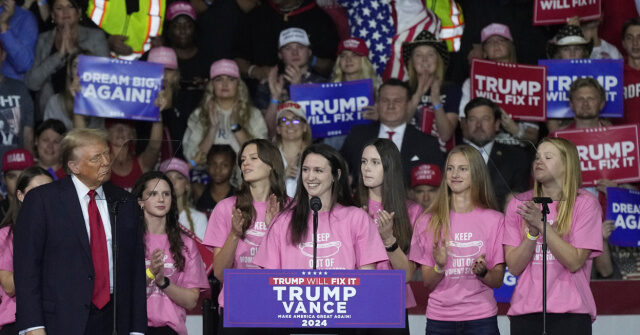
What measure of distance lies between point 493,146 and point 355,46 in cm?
174

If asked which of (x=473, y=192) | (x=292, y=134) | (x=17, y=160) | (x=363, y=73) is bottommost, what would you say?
(x=473, y=192)

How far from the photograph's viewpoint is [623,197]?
8.88 meters

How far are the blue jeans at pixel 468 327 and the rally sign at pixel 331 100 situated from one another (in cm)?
372

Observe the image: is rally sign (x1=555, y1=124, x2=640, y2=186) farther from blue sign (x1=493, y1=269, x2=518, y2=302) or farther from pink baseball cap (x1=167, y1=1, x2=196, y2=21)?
pink baseball cap (x1=167, y1=1, x2=196, y2=21)

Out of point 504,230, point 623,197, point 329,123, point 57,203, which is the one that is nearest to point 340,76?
point 329,123

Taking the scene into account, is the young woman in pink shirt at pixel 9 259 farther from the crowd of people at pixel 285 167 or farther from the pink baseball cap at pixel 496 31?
the pink baseball cap at pixel 496 31

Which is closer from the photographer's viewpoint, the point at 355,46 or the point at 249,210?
the point at 249,210

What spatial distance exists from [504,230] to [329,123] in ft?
11.9

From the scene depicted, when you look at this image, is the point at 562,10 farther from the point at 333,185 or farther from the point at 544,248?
the point at 544,248

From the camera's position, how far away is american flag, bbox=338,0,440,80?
430 inches

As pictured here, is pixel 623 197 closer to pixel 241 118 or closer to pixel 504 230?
pixel 504 230

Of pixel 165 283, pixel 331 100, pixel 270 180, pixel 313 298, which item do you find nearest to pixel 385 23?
pixel 331 100

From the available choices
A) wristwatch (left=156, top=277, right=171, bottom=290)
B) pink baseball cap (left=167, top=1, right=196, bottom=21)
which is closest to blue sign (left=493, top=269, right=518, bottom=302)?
wristwatch (left=156, top=277, right=171, bottom=290)

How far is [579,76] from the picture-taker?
10.0 m
